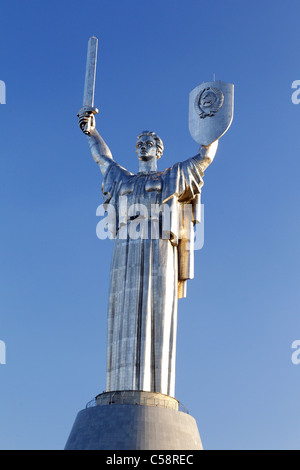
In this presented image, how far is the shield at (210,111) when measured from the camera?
701 inches

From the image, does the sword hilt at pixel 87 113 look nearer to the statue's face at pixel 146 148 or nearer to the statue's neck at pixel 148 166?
the statue's face at pixel 146 148

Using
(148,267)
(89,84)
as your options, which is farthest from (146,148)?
(148,267)

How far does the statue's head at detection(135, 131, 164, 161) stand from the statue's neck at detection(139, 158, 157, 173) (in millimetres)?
96

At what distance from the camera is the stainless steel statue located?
15.7 m

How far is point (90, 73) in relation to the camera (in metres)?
19.3

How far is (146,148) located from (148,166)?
480 millimetres

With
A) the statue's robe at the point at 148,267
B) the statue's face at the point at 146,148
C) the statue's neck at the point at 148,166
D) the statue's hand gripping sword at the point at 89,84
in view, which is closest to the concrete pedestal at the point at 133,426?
the statue's robe at the point at 148,267

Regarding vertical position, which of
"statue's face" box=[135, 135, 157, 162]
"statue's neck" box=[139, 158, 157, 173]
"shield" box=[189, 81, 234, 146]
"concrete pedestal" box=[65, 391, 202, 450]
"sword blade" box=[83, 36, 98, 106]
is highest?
"sword blade" box=[83, 36, 98, 106]

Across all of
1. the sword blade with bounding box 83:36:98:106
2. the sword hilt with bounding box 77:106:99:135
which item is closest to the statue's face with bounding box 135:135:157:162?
the sword hilt with bounding box 77:106:99:135

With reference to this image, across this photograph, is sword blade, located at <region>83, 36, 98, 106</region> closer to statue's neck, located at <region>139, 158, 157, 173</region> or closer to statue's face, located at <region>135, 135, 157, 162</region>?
statue's face, located at <region>135, 135, 157, 162</region>

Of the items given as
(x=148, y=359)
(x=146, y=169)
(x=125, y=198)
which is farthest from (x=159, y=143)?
(x=148, y=359)

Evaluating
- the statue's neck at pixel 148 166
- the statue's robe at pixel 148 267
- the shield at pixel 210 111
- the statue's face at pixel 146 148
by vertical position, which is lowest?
the statue's robe at pixel 148 267
